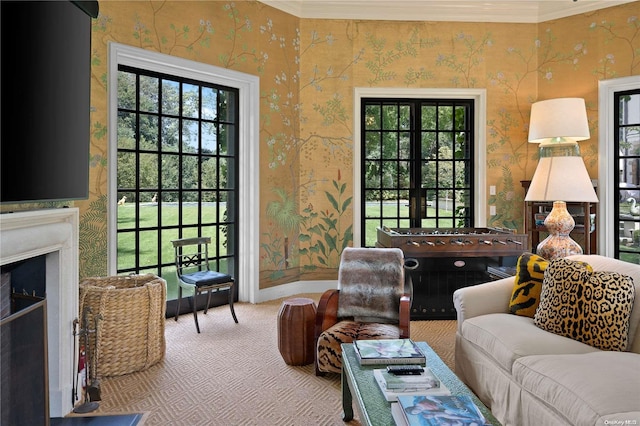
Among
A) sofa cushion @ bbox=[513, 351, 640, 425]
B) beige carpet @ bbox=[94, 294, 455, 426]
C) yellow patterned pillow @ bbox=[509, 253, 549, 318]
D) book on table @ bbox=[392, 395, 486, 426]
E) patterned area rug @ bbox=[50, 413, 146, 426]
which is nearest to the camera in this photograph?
book on table @ bbox=[392, 395, 486, 426]

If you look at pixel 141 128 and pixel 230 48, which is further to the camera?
pixel 230 48

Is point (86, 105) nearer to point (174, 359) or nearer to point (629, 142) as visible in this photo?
point (174, 359)

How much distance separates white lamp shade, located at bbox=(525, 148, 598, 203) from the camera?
327 centimetres

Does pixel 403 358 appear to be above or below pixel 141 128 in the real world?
below

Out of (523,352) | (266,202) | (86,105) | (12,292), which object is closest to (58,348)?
(12,292)

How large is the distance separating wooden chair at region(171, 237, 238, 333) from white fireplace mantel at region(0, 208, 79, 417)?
1299 mm

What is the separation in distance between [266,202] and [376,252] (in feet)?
6.60

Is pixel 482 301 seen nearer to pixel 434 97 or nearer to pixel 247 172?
pixel 247 172

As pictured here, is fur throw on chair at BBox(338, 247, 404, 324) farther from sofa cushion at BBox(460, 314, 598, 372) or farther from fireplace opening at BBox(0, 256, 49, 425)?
fireplace opening at BBox(0, 256, 49, 425)

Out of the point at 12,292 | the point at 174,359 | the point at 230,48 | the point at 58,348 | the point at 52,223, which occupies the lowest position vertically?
the point at 174,359

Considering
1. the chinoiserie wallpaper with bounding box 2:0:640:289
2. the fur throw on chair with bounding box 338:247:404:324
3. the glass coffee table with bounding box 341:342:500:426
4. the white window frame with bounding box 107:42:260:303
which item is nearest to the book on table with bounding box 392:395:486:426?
the glass coffee table with bounding box 341:342:500:426

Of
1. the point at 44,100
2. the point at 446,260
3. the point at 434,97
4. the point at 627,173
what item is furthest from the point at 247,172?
the point at 627,173

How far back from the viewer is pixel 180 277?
4152 mm

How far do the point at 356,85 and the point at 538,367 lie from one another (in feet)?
13.3
